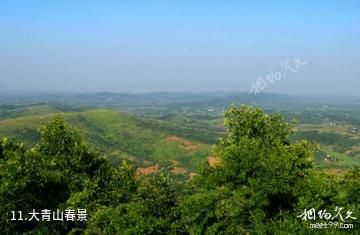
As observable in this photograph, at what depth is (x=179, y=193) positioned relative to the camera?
46.1 m

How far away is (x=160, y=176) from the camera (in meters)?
45.8

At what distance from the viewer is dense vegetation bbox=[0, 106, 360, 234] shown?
31.9 metres

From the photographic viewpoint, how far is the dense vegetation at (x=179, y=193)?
3192cm

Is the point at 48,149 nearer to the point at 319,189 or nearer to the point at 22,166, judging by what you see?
the point at 22,166

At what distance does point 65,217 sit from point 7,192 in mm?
4770

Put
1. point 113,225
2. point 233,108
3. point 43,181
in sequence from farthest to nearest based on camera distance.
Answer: point 233,108, point 43,181, point 113,225

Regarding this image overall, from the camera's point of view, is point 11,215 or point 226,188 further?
point 226,188

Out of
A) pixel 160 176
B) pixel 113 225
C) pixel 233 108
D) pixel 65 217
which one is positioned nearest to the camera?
pixel 113 225

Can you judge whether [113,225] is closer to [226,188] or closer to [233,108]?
[226,188]

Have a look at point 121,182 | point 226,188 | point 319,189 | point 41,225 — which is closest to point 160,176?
point 121,182

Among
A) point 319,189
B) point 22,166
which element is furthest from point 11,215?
point 319,189

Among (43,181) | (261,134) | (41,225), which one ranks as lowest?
(41,225)

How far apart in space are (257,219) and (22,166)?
59.3ft

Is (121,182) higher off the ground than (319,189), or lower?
lower
